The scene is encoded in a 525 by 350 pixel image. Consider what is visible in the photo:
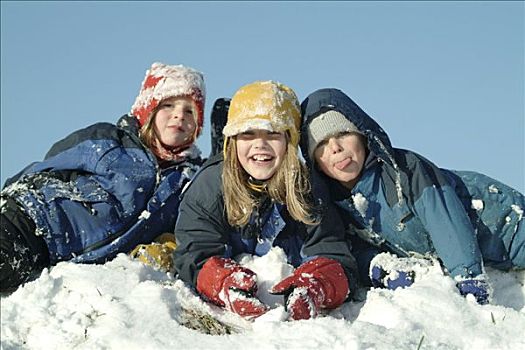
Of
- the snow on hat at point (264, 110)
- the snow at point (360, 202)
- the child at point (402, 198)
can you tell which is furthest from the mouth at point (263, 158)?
the snow at point (360, 202)

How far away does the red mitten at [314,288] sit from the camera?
3441 millimetres

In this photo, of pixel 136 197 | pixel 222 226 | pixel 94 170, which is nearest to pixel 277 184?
pixel 222 226

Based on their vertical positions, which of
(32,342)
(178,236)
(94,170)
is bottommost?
(32,342)

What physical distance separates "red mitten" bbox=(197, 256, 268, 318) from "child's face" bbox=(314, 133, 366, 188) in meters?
1.05

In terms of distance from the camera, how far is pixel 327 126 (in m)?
4.41

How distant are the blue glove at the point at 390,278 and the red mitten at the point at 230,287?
93 cm

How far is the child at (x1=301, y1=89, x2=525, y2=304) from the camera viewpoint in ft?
13.5

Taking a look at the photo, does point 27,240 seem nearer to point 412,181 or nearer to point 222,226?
point 222,226

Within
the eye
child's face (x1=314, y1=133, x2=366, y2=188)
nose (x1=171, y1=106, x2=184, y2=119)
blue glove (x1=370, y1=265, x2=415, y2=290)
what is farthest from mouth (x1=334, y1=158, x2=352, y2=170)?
the eye

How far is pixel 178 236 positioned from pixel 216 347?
51.8 inches

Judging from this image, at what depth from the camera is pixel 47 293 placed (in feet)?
10.8

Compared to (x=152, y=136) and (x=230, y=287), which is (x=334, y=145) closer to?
(x=230, y=287)

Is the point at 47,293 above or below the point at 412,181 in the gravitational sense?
below

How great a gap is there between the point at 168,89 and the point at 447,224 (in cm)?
239
